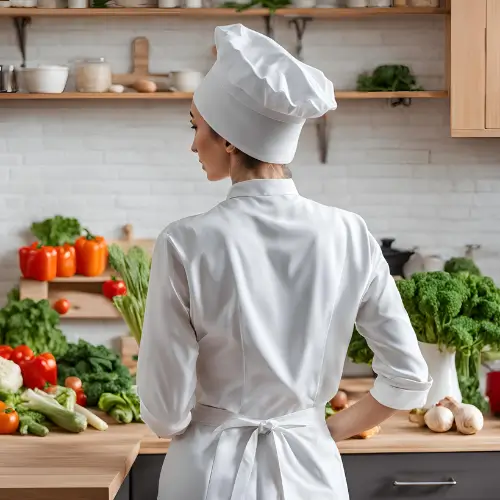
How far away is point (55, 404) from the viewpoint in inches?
110

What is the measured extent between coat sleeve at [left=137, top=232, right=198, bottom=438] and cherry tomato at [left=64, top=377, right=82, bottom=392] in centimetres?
130

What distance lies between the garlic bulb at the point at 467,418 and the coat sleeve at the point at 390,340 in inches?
36.2

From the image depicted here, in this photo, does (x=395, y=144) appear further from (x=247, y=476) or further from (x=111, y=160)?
(x=247, y=476)

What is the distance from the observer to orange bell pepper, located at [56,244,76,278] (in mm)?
4039

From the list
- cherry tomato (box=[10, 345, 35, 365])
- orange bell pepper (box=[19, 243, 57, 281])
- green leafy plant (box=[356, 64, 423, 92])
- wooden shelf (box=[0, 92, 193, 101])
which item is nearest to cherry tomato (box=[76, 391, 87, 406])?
cherry tomato (box=[10, 345, 35, 365])

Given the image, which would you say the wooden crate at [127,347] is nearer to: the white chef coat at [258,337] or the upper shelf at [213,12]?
the upper shelf at [213,12]

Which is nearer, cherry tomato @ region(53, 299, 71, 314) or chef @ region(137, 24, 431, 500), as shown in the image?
chef @ region(137, 24, 431, 500)

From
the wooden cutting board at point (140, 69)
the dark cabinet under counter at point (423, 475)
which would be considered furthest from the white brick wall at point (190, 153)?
the dark cabinet under counter at point (423, 475)

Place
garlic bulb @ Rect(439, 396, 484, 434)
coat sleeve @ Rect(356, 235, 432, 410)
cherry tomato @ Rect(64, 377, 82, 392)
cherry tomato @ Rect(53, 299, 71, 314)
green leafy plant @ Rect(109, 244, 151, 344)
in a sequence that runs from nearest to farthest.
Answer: coat sleeve @ Rect(356, 235, 432, 410) → garlic bulb @ Rect(439, 396, 484, 434) → cherry tomato @ Rect(64, 377, 82, 392) → green leafy plant @ Rect(109, 244, 151, 344) → cherry tomato @ Rect(53, 299, 71, 314)

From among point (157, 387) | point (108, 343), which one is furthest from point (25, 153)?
point (157, 387)

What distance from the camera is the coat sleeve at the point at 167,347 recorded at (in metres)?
1.74

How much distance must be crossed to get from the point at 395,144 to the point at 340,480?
2.52m

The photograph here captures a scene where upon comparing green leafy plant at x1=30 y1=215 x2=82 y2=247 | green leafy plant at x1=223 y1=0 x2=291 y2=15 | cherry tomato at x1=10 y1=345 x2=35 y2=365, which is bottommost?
cherry tomato at x1=10 y1=345 x2=35 y2=365

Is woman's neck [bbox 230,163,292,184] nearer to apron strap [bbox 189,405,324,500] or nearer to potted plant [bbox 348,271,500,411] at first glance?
apron strap [bbox 189,405,324,500]
